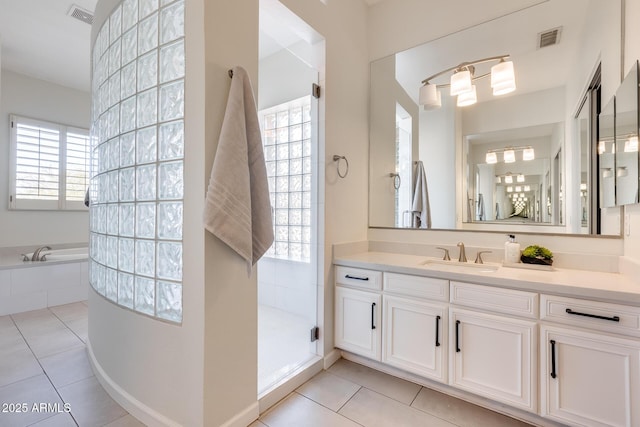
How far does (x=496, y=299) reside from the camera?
5.11ft

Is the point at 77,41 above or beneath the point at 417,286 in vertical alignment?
above

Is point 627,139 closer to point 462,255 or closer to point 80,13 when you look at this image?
point 462,255

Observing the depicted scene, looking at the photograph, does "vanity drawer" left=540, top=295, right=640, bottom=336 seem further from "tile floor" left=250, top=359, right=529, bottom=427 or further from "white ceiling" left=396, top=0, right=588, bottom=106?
"white ceiling" left=396, top=0, right=588, bottom=106

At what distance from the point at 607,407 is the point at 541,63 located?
6.74 ft

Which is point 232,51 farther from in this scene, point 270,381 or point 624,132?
point 624,132

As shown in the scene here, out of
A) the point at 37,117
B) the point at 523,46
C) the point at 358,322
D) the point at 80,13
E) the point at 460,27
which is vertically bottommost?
the point at 358,322

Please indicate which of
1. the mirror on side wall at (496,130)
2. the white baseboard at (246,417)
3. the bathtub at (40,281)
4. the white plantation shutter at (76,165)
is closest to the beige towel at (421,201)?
the mirror on side wall at (496,130)

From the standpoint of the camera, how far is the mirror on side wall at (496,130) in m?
1.84

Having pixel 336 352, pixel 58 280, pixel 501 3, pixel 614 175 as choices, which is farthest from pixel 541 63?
pixel 58 280

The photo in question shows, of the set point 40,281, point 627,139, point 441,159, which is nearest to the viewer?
point 627,139

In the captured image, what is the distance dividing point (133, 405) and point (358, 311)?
145cm

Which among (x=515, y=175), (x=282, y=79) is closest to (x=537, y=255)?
(x=515, y=175)

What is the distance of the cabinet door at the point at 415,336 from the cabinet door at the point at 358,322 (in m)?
0.07

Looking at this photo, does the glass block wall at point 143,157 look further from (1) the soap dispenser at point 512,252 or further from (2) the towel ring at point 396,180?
(1) the soap dispenser at point 512,252
